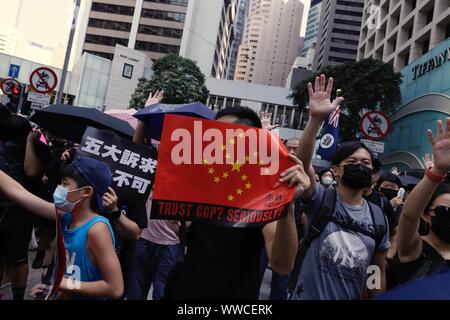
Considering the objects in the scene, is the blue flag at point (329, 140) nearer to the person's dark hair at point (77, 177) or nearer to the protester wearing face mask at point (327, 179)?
the protester wearing face mask at point (327, 179)

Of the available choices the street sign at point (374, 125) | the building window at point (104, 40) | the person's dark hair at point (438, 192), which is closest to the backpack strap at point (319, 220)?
the person's dark hair at point (438, 192)

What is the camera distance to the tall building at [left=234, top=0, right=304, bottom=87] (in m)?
157

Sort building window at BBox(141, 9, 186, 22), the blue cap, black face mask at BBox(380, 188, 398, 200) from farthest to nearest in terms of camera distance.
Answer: building window at BBox(141, 9, 186, 22)
black face mask at BBox(380, 188, 398, 200)
the blue cap

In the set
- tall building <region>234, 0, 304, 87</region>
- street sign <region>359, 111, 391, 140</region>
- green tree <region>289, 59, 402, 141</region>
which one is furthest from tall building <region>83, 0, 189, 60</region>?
tall building <region>234, 0, 304, 87</region>

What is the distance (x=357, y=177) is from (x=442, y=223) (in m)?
0.55

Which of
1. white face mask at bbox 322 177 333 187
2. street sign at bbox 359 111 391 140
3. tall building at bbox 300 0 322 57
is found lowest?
white face mask at bbox 322 177 333 187

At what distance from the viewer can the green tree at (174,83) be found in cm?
3334

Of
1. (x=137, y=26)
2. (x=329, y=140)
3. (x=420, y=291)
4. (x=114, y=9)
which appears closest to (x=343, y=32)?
(x=137, y=26)

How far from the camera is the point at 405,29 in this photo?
3025 centimetres

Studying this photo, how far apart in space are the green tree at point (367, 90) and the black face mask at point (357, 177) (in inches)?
1039

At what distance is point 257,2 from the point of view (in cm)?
17875

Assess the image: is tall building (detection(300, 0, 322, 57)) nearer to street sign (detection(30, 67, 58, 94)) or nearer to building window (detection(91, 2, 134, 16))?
building window (detection(91, 2, 134, 16))

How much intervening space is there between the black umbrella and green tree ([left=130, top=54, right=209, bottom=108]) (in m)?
29.0

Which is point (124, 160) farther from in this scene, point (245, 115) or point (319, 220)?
point (319, 220)
